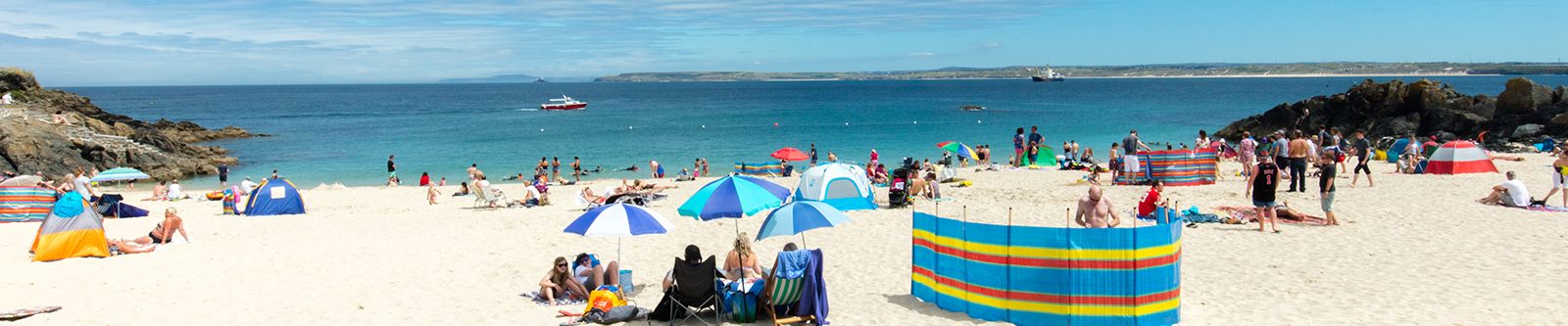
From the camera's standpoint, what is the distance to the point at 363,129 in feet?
A: 192

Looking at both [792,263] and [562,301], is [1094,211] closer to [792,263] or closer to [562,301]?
[792,263]

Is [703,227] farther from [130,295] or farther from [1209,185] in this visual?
[1209,185]

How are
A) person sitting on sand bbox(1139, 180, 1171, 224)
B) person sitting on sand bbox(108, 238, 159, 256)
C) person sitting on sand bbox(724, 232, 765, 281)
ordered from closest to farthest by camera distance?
person sitting on sand bbox(724, 232, 765, 281) → person sitting on sand bbox(108, 238, 159, 256) → person sitting on sand bbox(1139, 180, 1171, 224)

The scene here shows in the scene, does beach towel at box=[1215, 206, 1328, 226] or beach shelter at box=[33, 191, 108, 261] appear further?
beach towel at box=[1215, 206, 1328, 226]

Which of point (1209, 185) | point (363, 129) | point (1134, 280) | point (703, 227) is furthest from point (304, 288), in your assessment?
point (363, 129)

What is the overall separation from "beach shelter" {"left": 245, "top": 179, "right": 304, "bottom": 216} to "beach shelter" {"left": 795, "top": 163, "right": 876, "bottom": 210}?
8932 mm

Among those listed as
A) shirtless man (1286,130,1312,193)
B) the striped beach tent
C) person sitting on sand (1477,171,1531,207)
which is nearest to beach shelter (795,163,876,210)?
shirtless man (1286,130,1312,193)

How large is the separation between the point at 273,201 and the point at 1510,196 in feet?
64.1

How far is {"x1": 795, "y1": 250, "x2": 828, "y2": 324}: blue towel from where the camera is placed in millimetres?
7945

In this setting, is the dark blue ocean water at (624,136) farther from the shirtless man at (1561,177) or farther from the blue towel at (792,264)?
the blue towel at (792,264)

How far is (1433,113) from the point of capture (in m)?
34.5

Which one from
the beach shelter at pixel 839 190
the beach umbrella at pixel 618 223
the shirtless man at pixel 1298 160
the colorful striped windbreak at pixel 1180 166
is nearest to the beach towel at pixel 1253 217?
the shirtless man at pixel 1298 160

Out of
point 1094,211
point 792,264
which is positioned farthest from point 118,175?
point 1094,211

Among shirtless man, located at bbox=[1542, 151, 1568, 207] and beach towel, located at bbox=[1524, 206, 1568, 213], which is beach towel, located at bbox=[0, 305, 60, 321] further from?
shirtless man, located at bbox=[1542, 151, 1568, 207]
